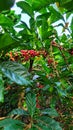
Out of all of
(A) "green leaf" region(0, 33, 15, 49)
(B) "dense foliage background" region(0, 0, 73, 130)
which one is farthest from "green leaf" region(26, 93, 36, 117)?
(A) "green leaf" region(0, 33, 15, 49)

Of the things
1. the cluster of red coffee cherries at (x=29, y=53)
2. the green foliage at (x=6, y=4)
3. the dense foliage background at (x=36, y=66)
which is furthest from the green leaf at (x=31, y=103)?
the green foliage at (x=6, y=4)

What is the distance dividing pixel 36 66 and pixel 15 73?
2.16 ft

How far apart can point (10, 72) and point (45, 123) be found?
255 millimetres

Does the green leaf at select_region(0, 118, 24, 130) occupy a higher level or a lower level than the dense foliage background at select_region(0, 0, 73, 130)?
lower

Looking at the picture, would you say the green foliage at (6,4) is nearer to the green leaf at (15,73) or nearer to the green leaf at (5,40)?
the green leaf at (5,40)

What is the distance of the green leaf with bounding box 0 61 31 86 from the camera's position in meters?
1.03

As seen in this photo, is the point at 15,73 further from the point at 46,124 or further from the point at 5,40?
the point at 46,124

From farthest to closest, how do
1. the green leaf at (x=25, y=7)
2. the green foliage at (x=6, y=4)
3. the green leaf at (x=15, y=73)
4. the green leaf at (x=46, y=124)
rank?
1. the green leaf at (x=25, y=7)
2. the green leaf at (x=46, y=124)
3. the green leaf at (x=15, y=73)
4. the green foliage at (x=6, y=4)

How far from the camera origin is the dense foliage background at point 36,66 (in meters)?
1.04

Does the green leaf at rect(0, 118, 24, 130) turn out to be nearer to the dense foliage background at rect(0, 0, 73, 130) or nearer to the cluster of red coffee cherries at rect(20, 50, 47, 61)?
the dense foliage background at rect(0, 0, 73, 130)

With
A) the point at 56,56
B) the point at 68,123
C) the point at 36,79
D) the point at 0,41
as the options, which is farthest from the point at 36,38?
the point at 68,123

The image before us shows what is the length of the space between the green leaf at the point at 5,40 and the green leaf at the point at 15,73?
0.07 meters

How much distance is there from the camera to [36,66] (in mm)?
1703

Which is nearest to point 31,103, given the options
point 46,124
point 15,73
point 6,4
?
point 46,124
